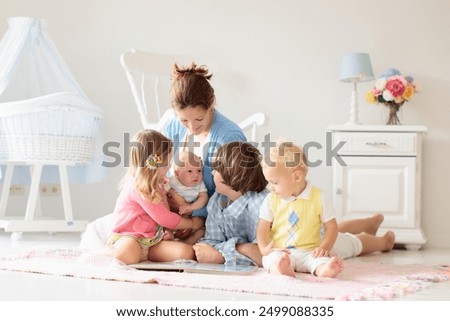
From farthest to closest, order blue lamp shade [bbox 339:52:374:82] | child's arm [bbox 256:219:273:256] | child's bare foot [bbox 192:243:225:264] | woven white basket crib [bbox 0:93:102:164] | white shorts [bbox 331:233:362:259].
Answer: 1. blue lamp shade [bbox 339:52:374:82]
2. woven white basket crib [bbox 0:93:102:164]
3. white shorts [bbox 331:233:362:259]
4. child's bare foot [bbox 192:243:225:264]
5. child's arm [bbox 256:219:273:256]

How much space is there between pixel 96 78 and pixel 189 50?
0.62 metres

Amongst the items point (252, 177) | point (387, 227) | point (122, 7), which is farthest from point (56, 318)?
point (122, 7)

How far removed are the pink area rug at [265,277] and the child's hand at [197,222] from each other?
399mm

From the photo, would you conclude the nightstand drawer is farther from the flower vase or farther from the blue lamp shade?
the blue lamp shade

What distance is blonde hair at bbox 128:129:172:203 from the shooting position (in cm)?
276

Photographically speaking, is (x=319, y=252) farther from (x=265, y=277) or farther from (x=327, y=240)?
(x=265, y=277)

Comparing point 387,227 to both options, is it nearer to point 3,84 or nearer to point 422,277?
A: point 422,277

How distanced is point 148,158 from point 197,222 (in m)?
0.34

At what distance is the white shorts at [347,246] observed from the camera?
3.09 metres

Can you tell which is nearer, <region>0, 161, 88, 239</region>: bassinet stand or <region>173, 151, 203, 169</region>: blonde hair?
<region>173, 151, 203, 169</region>: blonde hair

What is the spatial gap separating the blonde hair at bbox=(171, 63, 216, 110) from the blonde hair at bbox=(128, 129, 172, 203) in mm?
155

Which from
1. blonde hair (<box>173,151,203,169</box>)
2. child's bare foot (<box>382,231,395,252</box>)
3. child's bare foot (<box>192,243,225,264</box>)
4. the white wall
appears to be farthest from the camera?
the white wall

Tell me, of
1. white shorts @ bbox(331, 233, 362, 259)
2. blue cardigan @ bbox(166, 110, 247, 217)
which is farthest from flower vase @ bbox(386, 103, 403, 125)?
blue cardigan @ bbox(166, 110, 247, 217)

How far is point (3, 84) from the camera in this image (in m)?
4.23
